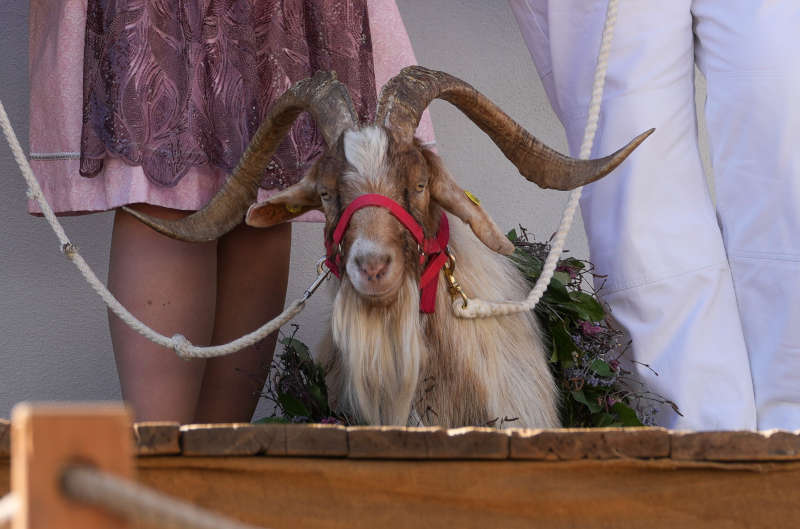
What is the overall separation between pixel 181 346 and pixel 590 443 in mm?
1208

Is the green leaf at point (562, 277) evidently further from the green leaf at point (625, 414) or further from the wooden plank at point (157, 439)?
the wooden plank at point (157, 439)

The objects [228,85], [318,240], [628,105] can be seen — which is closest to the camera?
[228,85]

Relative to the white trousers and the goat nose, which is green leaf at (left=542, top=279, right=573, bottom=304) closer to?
the white trousers

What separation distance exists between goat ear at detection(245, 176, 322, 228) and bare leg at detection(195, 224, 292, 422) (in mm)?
180

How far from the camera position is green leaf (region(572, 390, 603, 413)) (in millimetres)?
2692

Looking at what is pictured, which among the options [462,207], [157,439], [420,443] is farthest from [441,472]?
[462,207]

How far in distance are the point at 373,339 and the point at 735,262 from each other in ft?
3.82

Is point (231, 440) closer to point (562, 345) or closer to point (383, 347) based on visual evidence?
point (383, 347)

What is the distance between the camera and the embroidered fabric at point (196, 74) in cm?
254

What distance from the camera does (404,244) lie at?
2.39 metres

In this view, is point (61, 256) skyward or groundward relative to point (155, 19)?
groundward

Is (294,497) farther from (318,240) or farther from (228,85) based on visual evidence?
(318,240)

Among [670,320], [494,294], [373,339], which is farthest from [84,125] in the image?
[670,320]

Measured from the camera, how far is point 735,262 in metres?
2.81
